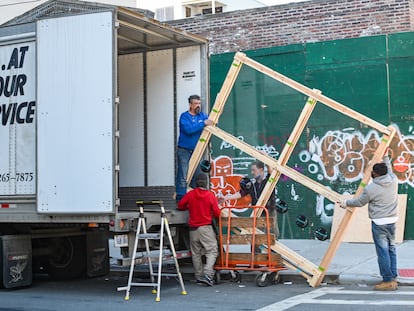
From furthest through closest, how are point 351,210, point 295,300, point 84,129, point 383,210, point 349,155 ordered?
point 349,155
point 351,210
point 383,210
point 84,129
point 295,300

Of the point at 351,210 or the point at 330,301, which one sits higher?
the point at 351,210

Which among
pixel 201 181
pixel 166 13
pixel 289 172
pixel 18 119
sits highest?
pixel 166 13

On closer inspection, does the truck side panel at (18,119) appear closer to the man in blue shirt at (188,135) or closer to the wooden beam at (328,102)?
the man in blue shirt at (188,135)

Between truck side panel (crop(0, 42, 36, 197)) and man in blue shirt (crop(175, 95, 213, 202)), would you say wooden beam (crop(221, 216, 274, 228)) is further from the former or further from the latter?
truck side panel (crop(0, 42, 36, 197))

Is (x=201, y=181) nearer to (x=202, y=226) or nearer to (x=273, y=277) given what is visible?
(x=202, y=226)

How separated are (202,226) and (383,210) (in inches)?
104

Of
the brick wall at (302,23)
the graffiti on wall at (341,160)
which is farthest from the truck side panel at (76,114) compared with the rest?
the brick wall at (302,23)

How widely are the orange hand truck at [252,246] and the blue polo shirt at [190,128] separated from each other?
3.82 feet

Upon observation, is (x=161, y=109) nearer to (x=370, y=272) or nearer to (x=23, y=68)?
(x=23, y=68)

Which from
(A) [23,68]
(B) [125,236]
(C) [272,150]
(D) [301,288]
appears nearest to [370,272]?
(D) [301,288]

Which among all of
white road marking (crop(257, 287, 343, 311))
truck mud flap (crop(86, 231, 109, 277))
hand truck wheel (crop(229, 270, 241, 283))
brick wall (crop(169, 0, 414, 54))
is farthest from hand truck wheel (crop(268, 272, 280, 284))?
brick wall (crop(169, 0, 414, 54))

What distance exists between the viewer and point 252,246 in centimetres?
1094

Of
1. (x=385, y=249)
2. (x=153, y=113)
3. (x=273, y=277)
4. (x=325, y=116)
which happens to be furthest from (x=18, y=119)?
(x=325, y=116)

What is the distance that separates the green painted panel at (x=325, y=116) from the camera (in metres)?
15.0
